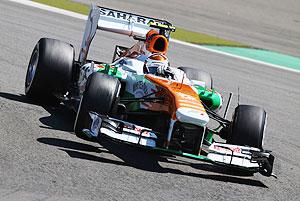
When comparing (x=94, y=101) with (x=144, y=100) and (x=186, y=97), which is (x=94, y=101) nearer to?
(x=144, y=100)

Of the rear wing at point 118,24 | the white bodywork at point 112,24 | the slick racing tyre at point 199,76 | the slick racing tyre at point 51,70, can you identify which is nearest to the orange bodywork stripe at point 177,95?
the slick racing tyre at point 51,70

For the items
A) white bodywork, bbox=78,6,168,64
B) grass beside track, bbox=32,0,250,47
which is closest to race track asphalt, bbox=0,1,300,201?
white bodywork, bbox=78,6,168,64

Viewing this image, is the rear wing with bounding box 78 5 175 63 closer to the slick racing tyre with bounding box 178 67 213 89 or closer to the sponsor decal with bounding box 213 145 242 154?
the slick racing tyre with bounding box 178 67 213 89

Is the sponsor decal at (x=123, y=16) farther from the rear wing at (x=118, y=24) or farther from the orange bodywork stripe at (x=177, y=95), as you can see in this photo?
the orange bodywork stripe at (x=177, y=95)

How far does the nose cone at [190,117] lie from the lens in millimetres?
8948

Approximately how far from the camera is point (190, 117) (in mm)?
8945

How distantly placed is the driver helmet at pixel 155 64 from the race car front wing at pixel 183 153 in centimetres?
164

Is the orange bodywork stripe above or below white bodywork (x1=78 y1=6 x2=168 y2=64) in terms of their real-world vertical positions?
below

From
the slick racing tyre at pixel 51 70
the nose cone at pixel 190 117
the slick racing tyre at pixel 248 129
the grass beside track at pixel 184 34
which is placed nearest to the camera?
the nose cone at pixel 190 117

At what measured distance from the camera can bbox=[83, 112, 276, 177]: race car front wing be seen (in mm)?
8953

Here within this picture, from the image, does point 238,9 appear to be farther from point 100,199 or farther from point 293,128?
point 100,199

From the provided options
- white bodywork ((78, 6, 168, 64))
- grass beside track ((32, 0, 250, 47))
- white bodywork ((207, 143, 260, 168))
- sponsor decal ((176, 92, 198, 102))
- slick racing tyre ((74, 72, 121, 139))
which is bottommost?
white bodywork ((207, 143, 260, 168))

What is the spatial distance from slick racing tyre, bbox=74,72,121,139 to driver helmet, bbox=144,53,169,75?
4.34 ft

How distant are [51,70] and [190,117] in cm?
267
